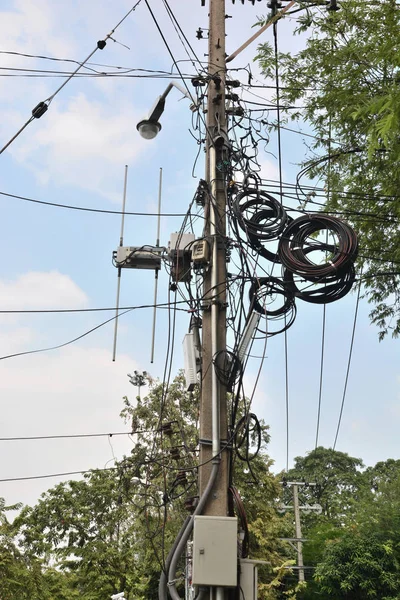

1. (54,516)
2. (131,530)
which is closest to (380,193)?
(131,530)

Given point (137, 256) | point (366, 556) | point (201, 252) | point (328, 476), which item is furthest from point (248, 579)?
point (328, 476)

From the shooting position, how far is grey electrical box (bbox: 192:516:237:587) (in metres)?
4.37

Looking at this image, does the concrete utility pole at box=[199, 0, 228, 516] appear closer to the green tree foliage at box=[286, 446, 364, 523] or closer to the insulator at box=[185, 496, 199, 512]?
the insulator at box=[185, 496, 199, 512]

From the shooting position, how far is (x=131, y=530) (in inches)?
733

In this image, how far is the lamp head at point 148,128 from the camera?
22.6ft

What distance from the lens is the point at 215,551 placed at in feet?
14.5

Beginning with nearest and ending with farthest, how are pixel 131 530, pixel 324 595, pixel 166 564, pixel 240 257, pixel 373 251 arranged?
pixel 166 564 < pixel 240 257 < pixel 373 251 < pixel 131 530 < pixel 324 595

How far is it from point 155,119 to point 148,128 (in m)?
0.13

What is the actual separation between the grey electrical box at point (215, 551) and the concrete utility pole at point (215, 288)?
0.77 ft

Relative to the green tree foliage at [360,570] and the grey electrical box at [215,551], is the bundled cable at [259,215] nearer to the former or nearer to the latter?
the grey electrical box at [215,551]

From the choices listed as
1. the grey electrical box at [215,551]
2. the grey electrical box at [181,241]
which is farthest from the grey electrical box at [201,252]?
the grey electrical box at [215,551]

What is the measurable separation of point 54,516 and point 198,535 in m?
16.6

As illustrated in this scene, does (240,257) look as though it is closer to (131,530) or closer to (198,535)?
(198,535)

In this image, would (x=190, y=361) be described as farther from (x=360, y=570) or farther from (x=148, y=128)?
(x=360, y=570)
